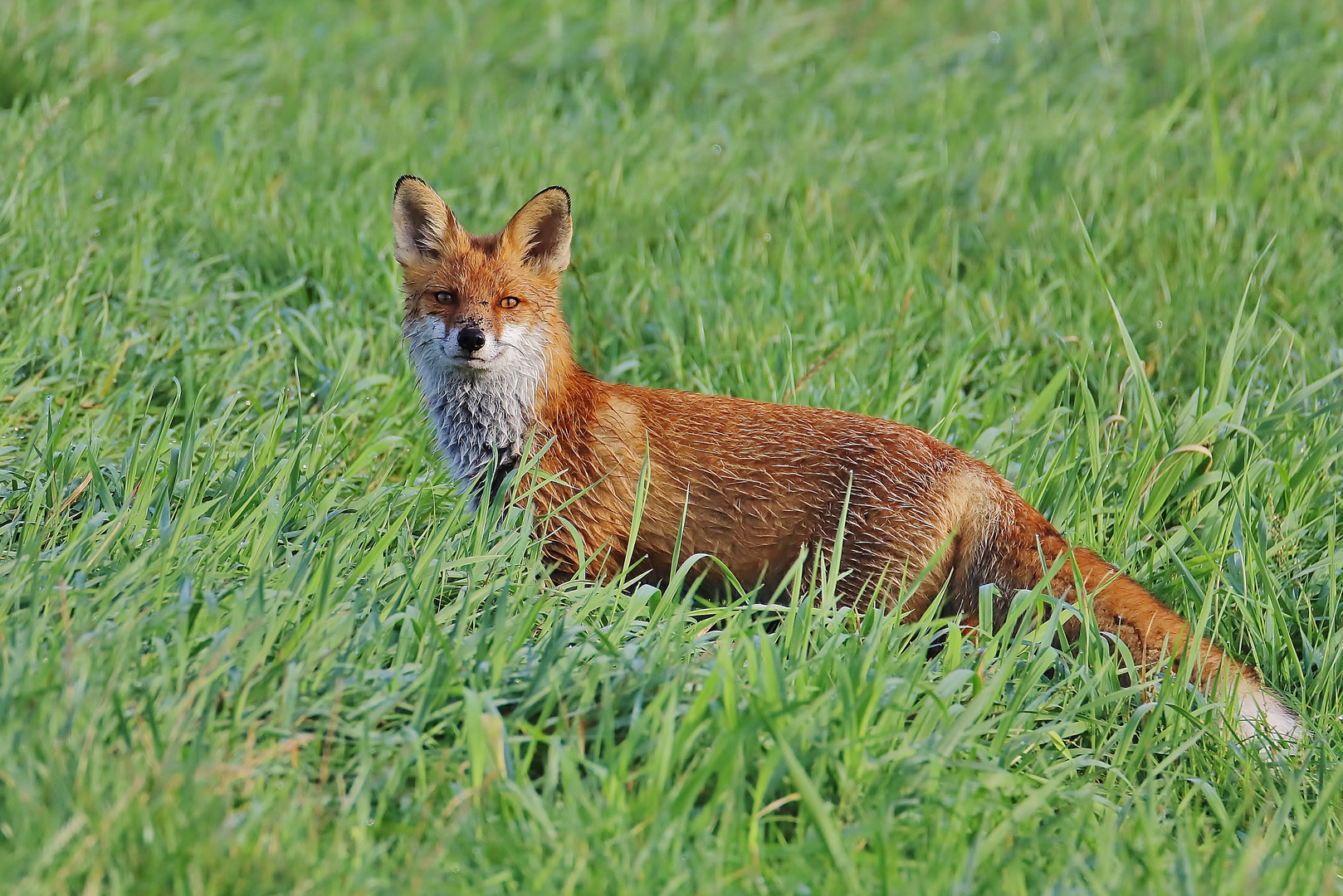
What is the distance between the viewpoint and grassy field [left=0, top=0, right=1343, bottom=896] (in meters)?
2.81

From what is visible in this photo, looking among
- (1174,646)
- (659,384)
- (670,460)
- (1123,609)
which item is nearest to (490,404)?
(670,460)

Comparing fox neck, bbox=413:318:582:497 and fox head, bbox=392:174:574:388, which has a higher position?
fox head, bbox=392:174:574:388

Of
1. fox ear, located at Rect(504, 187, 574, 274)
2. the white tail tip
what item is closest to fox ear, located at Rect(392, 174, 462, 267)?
fox ear, located at Rect(504, 187, 574, 274)

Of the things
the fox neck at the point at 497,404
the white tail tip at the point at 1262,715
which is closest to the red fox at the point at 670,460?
the fox neck at the point at 497,404

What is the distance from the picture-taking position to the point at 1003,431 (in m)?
5.27

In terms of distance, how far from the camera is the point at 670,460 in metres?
4.62

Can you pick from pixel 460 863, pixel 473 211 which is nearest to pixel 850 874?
pixel 460 863

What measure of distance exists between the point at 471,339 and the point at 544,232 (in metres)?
0.68

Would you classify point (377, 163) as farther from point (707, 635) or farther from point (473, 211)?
point (707, 635)

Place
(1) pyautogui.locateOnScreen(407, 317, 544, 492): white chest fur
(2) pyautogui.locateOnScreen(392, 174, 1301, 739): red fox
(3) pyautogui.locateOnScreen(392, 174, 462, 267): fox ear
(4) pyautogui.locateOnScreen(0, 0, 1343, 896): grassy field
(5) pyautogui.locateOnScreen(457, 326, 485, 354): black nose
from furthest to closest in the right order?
1. (3) pyautogui.locateOnScreen(392, 174, 462, 267): fox ear
2. (1) pyautogui.locateOnScreen(407, 317, 544, 492): white chest fur
3. (5) pyautogui.locateOnScreen(457, 326, 485, 354): black nose
4. (2) pyautogui.locateOnScreen(392, 174, 1301, 739): red fox
5. (4) pyautogui.locateOnScreen(0, 0, 1343, 896): grassy field

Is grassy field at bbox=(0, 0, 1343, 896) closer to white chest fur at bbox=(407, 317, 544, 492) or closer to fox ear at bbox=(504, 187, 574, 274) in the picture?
white chest fur at bbox=(407, 317, 544, 492)

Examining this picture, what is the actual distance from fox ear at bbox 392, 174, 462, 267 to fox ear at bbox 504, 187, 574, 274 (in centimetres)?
22

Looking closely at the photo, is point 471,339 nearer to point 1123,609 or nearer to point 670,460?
point 670,460

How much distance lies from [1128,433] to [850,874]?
10.9 feet
